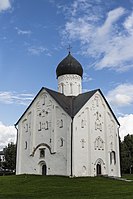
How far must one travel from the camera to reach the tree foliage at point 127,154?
58.5m

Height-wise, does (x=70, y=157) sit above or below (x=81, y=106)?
below

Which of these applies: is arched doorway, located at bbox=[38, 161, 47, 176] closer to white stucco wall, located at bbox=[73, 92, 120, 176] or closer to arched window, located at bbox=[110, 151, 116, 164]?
white stucco wall, located at bbox=[73, 92, 120, 176]

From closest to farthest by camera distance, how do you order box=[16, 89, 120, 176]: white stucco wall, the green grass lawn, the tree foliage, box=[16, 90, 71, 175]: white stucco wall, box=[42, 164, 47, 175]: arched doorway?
the green grass lawn
box=[16, 89, 120, 176]: white stucco wall
box=[16, 90, 71, 175]: white stucco wall
box=[42, 164, 47, 175]: arched doorway
the tree foliage

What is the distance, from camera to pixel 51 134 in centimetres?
3566

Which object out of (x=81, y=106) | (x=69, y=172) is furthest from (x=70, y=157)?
(x=81, y=106)

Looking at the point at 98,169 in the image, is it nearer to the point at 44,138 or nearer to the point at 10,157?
the point at 44,138

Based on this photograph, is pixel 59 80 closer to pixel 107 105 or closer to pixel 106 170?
pixel 107 105

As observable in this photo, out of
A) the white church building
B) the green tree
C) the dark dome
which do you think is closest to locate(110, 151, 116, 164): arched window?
the white church building

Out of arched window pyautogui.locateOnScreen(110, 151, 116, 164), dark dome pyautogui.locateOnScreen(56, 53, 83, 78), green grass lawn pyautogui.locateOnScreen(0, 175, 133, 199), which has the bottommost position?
green grass lawn pyautogui.locateOnScreen(0, 175, 133, 199)

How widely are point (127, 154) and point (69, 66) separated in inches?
1098

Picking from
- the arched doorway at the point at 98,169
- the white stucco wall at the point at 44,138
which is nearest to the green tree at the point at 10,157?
the white stucco wall at the point at 44,138

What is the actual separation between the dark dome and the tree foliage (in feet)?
81.4

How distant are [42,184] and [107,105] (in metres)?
17.2

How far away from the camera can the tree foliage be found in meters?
58.5
